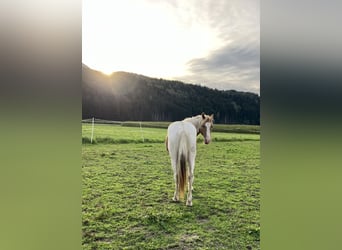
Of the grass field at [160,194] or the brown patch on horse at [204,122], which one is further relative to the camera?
the brown patch on horse at [204,122]

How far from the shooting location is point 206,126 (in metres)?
2.40

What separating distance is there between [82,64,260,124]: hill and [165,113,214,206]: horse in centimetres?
6

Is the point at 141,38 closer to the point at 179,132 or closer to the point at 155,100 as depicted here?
the point at 155,100

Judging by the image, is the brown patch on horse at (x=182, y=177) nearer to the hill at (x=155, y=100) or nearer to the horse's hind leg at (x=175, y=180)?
the horse's hind leg at (x=175, y=180)

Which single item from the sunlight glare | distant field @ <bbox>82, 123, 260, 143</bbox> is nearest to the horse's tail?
distant field @ <bbox>82, 123, 260, 143</bbox>

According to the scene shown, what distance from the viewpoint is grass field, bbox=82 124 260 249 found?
7.22 feet

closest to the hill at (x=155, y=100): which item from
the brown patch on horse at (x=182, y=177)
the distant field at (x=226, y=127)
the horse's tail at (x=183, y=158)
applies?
the distant field at (x=226, y=127)

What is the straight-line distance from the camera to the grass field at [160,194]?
2.20 m

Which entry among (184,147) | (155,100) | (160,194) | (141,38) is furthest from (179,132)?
(141,38)

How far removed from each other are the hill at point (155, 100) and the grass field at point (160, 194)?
123 mm
